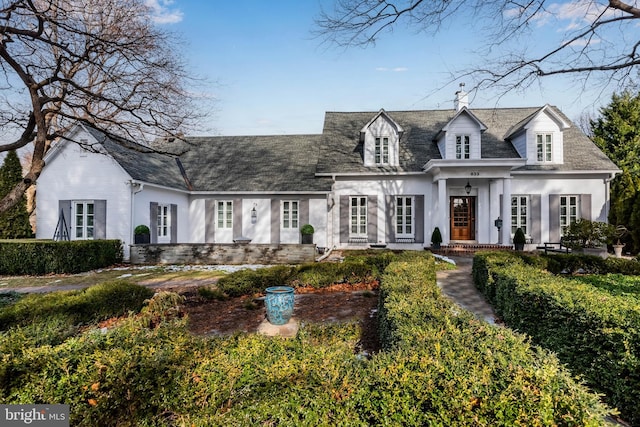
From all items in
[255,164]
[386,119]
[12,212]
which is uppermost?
[386,119]

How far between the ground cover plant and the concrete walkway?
3544mm

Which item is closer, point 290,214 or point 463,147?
point 463,147

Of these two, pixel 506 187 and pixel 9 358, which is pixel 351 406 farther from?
pixel 506 187

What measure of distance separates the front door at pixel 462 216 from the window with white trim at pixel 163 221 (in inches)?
584

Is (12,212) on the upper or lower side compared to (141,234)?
upper

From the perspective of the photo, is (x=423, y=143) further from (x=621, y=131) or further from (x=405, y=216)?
(x=621, y=131)

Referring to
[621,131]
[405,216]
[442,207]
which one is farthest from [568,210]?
[621,131]

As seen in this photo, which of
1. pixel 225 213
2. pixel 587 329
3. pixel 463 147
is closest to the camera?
pixel 587 329

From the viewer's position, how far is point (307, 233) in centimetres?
1681

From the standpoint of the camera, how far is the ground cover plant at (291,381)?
2158mm

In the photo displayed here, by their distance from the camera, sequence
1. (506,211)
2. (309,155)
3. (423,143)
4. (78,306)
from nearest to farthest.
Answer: (78,306), (506,211), (423,143), (309,155)

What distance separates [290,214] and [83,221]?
9.53m

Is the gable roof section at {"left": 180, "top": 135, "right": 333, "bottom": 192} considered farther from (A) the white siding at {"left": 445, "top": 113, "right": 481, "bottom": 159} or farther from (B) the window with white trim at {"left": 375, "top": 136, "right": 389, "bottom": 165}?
(A) the white siding at {"left": 445, "top": 113, "right": 481, "bottom": 159}

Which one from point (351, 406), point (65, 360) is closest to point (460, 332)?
point (351, 406)
